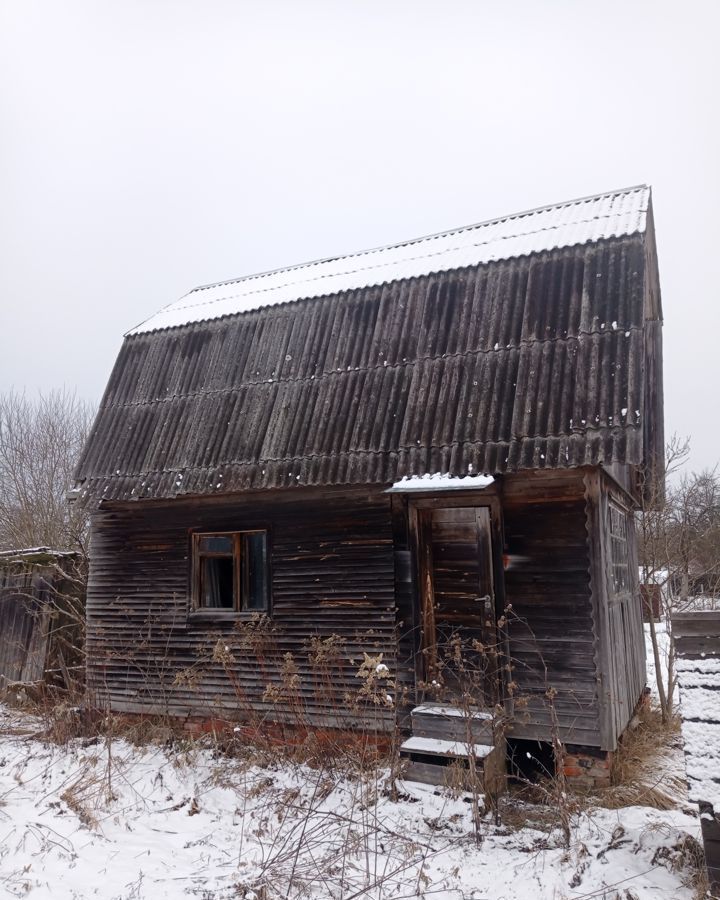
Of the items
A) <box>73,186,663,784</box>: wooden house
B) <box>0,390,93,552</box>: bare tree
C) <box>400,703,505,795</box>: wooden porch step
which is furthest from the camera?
<box>0,390,93,552</box>: bare tree

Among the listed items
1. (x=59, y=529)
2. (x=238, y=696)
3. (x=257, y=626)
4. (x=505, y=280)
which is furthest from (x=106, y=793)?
(x=59, y=529)

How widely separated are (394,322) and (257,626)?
4.33m

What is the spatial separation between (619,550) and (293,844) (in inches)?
228

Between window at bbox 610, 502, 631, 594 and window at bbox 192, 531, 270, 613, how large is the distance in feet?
14.4

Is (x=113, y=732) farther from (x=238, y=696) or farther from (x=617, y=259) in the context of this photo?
(x=617, y=259)

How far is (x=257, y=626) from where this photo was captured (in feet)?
30.1

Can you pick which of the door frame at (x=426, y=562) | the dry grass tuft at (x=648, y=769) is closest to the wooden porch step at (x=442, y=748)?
the door frame at (x=426, y=562)

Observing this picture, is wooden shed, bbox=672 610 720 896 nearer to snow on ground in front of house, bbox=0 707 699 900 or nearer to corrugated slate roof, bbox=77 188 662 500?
snow on ground in front of house, bbox=0 707 699 900

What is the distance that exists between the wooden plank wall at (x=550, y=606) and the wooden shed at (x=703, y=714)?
1.78 m

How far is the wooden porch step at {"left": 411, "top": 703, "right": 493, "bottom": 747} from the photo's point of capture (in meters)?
7.09

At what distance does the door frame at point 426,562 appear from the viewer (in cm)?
759

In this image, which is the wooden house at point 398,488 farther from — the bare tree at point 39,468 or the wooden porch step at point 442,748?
the bare tree at point 39,468

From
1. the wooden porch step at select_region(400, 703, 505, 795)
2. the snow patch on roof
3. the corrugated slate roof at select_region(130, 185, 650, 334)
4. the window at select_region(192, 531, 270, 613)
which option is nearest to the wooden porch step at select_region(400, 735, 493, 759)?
the wooden porch step at select_region(400, 703, 505, 795)

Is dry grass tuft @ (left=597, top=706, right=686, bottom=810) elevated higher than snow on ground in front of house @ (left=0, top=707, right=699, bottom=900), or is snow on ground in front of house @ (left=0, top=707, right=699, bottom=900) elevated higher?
dry grass tuft @ (left=597, top=706, right=686, bottom=810)
